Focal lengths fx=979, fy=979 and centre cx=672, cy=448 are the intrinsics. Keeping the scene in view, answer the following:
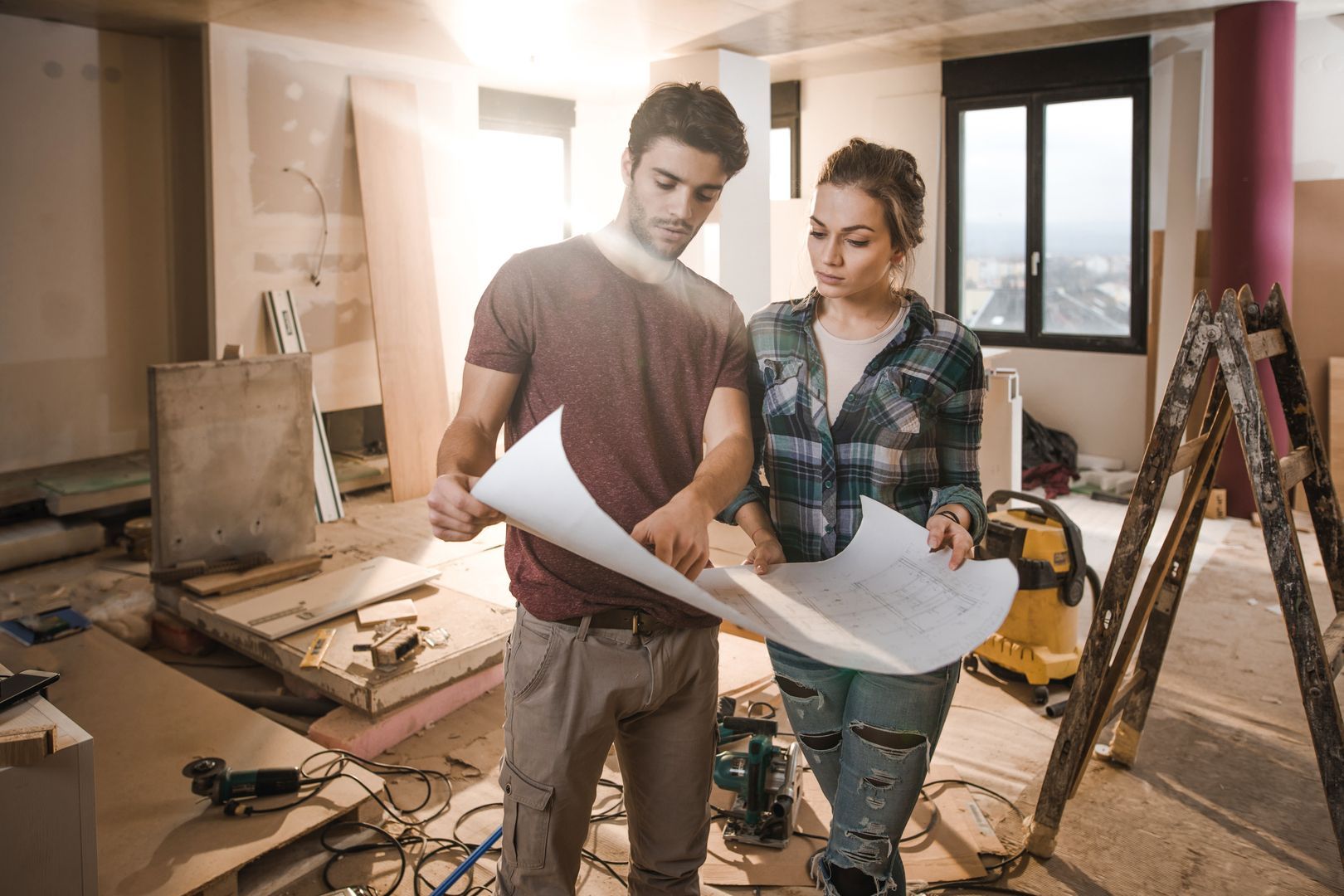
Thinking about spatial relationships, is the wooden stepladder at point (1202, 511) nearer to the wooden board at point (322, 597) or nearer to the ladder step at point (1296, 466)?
the ladder step at point (1296, 466)

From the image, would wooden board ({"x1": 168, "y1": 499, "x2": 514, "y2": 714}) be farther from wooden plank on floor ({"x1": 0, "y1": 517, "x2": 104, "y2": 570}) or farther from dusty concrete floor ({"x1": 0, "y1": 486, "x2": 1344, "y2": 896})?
wooden plank on floor ({"x1": 0, "y1": 517, "x2": 104, "y2": 570})

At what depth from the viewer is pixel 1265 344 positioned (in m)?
2.06

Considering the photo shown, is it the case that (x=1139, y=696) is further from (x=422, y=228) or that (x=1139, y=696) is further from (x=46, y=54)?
(x=46, y=54)

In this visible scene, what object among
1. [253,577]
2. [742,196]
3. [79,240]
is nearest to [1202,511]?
[253,577]

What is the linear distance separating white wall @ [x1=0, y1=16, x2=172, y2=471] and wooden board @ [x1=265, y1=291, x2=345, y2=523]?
64 centimetres

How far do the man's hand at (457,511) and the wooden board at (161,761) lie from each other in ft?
4.69

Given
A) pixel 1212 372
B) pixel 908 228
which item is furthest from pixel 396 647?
pixel 1212 372

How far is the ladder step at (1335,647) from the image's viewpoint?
1975 mm

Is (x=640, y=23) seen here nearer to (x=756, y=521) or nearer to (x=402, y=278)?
(x=402, y=278)

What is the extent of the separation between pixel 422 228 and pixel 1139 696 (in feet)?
15.4

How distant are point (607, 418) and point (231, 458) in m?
2.91

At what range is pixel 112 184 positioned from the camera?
5066 mm

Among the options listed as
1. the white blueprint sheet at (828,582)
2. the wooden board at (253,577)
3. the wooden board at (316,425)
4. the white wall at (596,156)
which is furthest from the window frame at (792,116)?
the white blueprint sheet at (828,582)

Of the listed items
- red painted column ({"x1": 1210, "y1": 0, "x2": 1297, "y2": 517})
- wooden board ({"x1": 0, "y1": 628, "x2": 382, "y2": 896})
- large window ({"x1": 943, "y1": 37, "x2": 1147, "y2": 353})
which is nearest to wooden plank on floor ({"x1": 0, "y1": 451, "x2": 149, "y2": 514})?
wooden board ({"x1": 0, "y1": 628, "x2": 382, "y2": 896})
